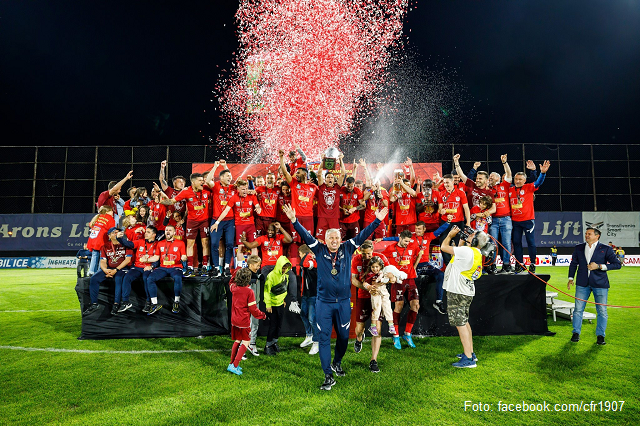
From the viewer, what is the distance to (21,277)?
19.9 meters

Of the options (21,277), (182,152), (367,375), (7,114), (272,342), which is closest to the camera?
(367,375)

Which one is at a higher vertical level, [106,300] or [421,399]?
[106,300]

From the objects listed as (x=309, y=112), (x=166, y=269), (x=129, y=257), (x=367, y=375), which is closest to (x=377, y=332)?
(x=367, y=375)

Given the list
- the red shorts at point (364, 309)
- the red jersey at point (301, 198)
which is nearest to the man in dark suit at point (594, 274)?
the red shorts at point (364, 309)

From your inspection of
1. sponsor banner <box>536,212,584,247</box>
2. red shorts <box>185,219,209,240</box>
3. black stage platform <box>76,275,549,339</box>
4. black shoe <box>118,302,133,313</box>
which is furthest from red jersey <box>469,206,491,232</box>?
sponsor banner <box>536,212,584,247</box>

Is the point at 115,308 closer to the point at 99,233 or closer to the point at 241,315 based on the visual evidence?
the point at 99,233

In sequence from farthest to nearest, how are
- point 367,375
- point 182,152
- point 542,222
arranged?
1. point 182,152
2. point 542,222
3. point 367,375

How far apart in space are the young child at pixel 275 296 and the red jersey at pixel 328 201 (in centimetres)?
202

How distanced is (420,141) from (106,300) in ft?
81.2

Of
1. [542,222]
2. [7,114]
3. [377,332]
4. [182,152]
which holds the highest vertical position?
[7,114]

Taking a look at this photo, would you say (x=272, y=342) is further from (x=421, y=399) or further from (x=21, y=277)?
(x=21, y=277)

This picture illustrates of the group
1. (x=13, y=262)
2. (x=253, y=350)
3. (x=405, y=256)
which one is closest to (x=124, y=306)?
(x=253, y=350)

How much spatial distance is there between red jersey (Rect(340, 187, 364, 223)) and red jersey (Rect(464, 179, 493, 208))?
9.46 ft

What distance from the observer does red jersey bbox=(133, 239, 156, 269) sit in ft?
27.5
